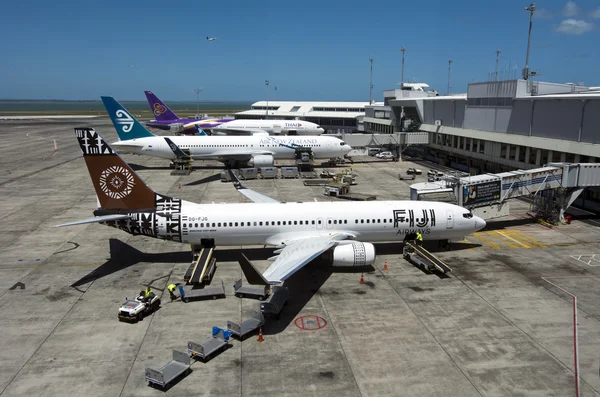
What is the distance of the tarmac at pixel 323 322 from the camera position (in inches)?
714

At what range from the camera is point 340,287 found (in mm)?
27422

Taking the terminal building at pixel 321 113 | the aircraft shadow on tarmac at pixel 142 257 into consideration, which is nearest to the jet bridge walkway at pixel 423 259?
the aircraft shadow on tarmac at pixel 142 257

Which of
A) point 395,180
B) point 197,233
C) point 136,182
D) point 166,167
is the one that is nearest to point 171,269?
point 197,233

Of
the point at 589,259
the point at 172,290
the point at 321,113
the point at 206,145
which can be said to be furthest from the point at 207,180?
A: the point at 321,113

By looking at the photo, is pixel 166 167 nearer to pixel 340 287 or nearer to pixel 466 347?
pixel 340 287

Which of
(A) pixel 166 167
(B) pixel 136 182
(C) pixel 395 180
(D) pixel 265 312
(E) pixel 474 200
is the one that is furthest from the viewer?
(A) pixel 166 167

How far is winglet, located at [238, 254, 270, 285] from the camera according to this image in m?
19.4

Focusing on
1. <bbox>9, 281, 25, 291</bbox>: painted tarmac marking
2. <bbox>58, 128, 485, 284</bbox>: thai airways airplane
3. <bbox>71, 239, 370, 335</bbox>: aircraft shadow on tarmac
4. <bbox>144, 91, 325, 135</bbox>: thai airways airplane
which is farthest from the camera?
<bbox>144, 91, 325, 135</bbox>: thai airways airplane

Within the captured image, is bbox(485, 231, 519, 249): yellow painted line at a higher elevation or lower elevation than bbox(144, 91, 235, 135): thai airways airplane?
lower

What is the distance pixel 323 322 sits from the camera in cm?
2294

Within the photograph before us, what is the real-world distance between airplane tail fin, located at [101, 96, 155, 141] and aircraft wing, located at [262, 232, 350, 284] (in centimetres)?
4967

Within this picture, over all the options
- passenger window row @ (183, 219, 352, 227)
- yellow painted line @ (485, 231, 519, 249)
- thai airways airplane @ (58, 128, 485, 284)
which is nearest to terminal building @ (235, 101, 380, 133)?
yellow painted line @ (485, 231, 519, 249)

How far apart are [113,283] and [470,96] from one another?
5927 centimetres

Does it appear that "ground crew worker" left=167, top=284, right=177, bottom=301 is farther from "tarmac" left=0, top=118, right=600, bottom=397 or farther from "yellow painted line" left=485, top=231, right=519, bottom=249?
"yellow painted line" left=485, top=231, right=519, bottom=249
